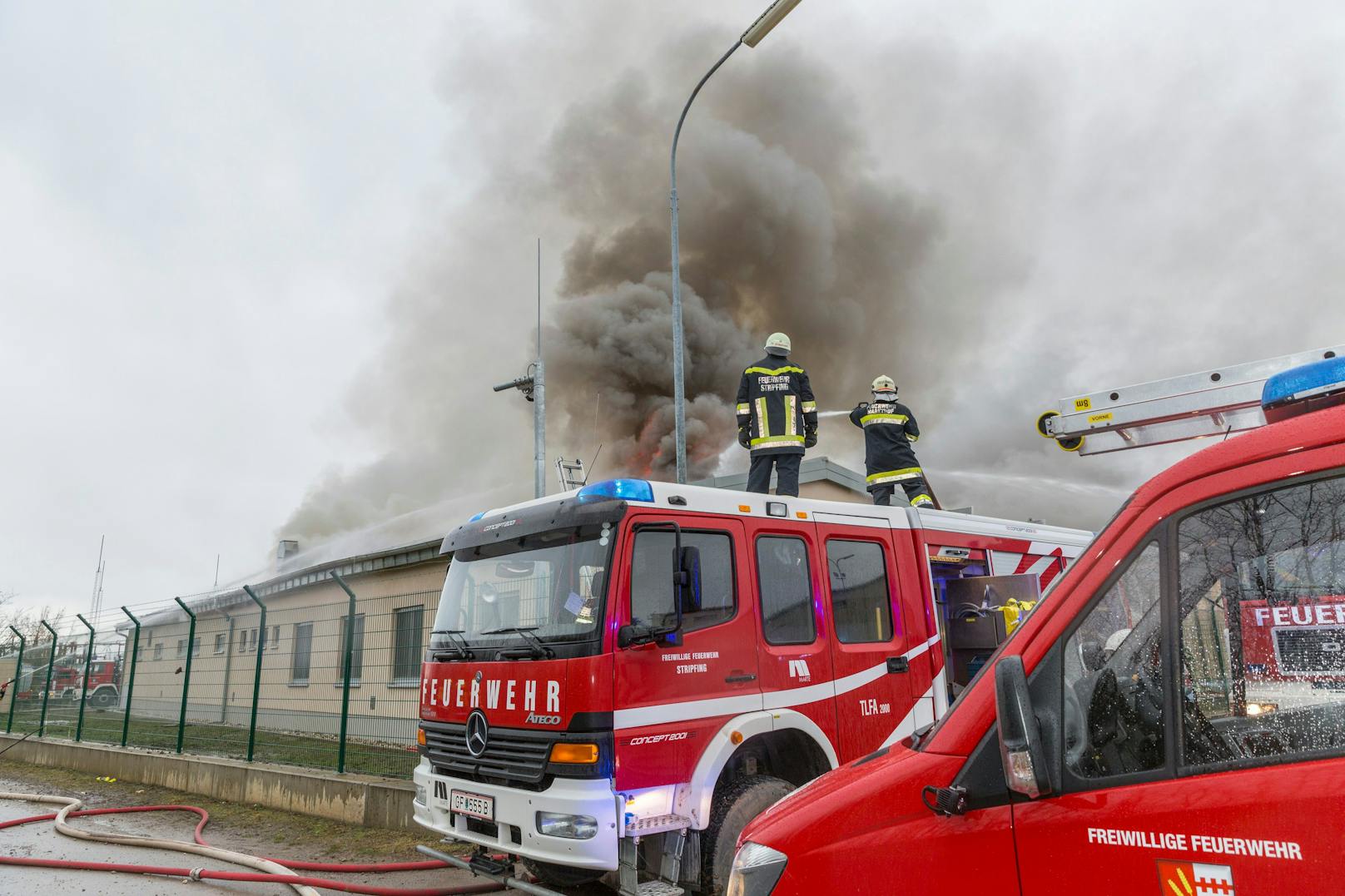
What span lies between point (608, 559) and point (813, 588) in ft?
4.61

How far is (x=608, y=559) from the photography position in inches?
172

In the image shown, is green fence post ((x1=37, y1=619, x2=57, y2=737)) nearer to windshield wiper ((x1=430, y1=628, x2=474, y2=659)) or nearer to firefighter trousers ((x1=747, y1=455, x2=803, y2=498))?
windshield wiper ((x1=430, y1=628, x2=474, y2=659))

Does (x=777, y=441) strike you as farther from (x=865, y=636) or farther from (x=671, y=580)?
(x=671, y=580)

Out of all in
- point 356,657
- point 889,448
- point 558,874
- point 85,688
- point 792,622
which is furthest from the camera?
point 85,688

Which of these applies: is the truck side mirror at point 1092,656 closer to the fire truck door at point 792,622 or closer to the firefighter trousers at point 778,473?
the fire truck door at point 792,622

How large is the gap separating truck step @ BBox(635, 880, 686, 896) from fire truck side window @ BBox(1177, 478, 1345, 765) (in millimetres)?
2919

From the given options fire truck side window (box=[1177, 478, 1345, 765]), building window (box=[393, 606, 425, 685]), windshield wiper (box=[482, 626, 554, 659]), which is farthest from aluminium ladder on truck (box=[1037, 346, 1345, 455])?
building window (box=[393, 606, 425, 685])

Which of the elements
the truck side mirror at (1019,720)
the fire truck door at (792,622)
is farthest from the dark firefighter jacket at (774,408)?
the truck side mirror at (1019,720)

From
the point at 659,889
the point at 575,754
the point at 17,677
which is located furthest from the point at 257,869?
the point at 17,677

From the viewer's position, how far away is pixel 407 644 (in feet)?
27.0

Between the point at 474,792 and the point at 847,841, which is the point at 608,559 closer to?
the point at 474,792

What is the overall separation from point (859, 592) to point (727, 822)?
1.68m

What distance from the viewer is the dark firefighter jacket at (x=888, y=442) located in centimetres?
777

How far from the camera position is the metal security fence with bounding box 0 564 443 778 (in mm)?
8227
